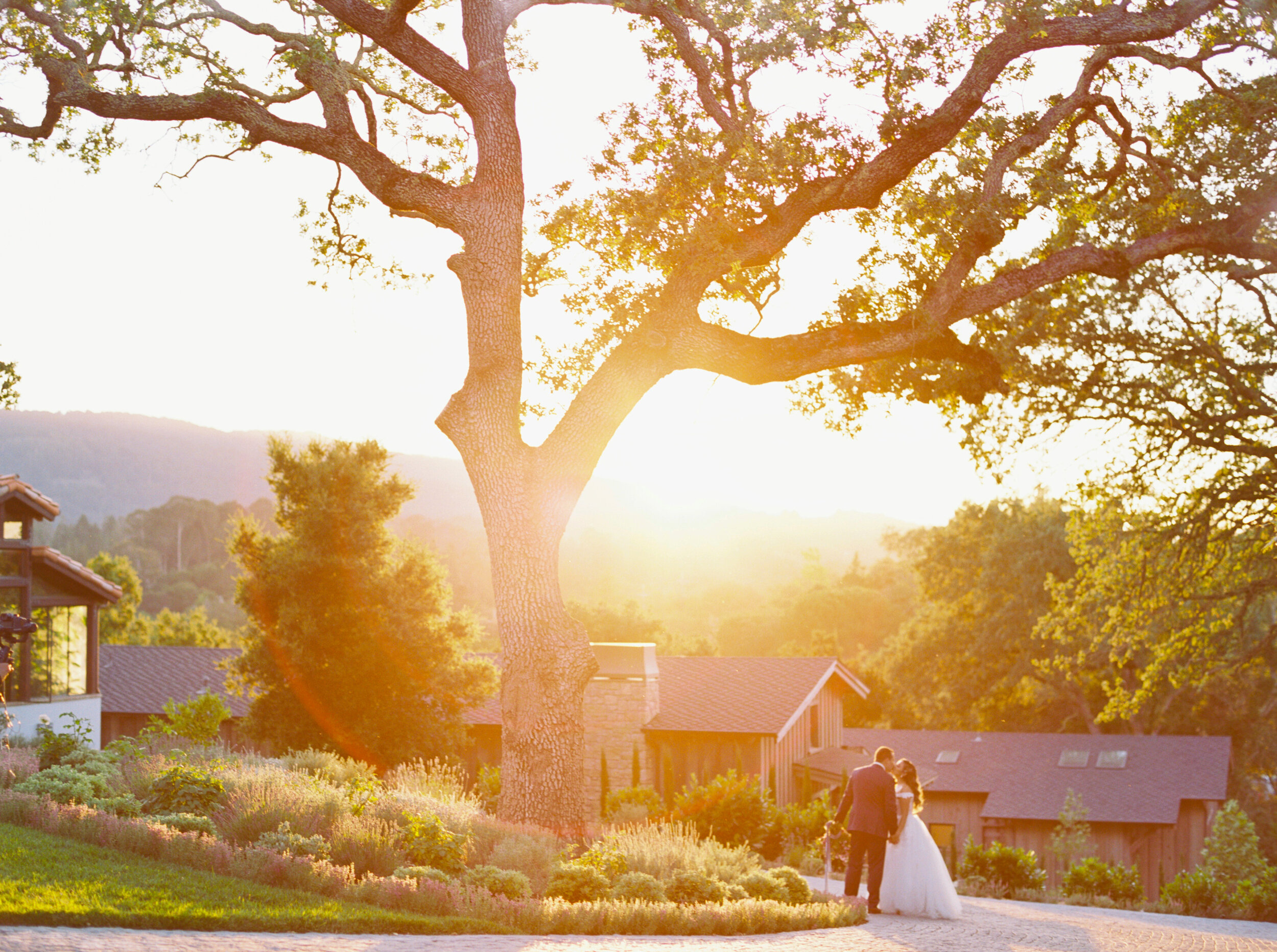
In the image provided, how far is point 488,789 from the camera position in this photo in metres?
18.7

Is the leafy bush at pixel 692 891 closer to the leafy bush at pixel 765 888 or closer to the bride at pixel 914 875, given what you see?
the leafy bush at pixel 765 888

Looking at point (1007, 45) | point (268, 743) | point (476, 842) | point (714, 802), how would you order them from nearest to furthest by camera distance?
point (476, 842) < point (1007, 45) < point (714, 802) < point (268, 743)

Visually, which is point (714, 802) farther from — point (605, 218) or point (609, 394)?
point (605, 218)

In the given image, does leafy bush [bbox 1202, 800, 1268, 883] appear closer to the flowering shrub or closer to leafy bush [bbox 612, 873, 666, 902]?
the flowering shrub

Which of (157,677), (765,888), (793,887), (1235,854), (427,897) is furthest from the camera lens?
(157,677)

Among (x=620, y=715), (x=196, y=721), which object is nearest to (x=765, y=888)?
(x=196, y=721)

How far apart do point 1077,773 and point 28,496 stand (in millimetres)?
29044

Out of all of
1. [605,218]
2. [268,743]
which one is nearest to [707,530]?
[268,743]

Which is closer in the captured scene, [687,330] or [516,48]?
[687,330]

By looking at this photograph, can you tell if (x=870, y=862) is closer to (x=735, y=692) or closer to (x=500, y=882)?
(x=500, y=882)

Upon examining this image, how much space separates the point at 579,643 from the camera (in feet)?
37.8

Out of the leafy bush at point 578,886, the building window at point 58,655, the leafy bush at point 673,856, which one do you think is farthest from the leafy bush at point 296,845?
the building window at point 58,655

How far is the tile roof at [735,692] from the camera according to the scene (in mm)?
27797

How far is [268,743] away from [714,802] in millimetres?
11941
